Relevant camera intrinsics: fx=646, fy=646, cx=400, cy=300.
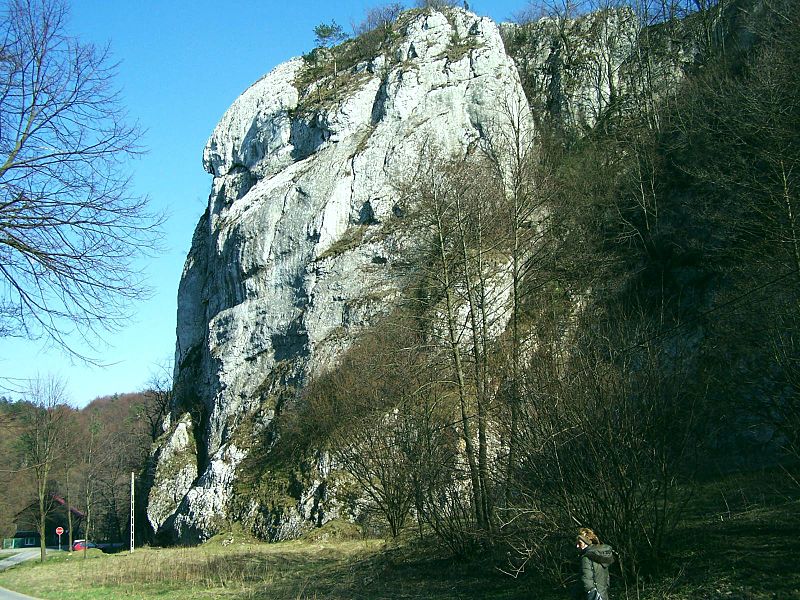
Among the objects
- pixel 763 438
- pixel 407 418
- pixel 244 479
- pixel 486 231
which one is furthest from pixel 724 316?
pixel 244 479

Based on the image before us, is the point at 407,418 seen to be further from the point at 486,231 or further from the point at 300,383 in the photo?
the point at 300,383

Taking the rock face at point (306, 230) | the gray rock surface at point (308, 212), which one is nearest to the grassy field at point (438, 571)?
the gray rock surface at point (308, 212)

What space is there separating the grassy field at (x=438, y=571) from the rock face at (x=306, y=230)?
31.9ft

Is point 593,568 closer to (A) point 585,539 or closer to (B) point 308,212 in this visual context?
(A) point 585,539

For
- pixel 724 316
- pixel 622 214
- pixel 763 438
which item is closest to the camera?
pixel 724 316

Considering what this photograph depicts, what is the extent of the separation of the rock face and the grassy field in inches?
382

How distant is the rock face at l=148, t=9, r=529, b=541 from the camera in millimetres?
28984

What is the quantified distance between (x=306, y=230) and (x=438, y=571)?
21.9 metres

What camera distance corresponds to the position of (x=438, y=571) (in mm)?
12594

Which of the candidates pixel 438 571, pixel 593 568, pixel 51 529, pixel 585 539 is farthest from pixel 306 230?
pixel 51 529

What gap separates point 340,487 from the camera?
23406 millimetres

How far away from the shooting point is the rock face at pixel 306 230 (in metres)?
29.0

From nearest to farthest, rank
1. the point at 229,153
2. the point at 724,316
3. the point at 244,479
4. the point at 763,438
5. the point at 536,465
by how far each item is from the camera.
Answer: the point at 536,465, the point at 724,316, the point at 763,438, the point at 244,479, the point at 229,153

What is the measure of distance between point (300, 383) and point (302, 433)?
3050 mm
